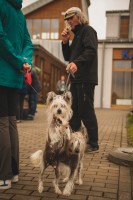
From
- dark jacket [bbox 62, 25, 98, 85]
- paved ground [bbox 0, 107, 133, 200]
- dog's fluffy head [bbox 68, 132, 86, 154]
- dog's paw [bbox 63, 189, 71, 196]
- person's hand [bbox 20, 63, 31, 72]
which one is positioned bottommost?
paved ground [bbox 0, 107, 133, 200]

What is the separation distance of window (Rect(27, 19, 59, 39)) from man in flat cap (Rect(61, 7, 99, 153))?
29.1m

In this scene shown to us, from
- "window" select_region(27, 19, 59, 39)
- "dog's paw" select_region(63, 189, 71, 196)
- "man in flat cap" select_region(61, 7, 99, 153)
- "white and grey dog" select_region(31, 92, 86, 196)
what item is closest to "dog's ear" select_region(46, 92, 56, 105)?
"white and grey dog" select_region(31, 92, 86, 196)

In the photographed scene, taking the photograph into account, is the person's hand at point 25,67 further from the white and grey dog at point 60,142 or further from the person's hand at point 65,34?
the person's hand at point 65,34

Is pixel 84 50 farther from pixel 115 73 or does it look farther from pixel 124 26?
pixel 124 26

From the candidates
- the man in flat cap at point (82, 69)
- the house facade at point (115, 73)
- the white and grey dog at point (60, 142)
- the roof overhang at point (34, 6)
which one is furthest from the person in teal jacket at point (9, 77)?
the roof overhang at point (34, 6)

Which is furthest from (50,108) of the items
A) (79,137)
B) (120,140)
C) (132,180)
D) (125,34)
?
(125,34)

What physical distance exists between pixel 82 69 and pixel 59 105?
7.59ft

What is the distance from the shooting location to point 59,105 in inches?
144

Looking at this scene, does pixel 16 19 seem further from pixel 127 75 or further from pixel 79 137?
pixel 127 75

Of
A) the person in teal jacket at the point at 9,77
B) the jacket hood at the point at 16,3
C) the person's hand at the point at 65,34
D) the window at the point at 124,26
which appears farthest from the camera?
the window at the point at 124,26

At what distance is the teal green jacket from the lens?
148 inches

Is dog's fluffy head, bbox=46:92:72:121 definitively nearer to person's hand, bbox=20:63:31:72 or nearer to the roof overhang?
person's hand, bbox=20:63:31:72

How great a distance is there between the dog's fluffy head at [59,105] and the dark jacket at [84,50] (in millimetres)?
1982

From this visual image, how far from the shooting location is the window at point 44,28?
3469 cm
